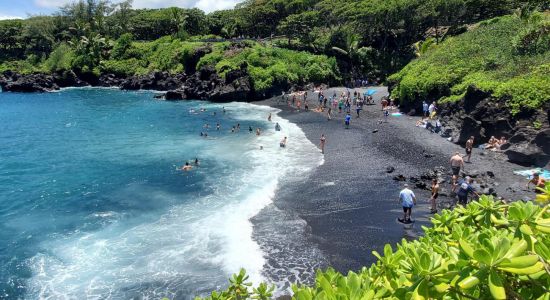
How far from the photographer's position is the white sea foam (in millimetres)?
13570

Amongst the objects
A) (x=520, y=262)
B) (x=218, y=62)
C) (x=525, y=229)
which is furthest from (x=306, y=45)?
(x=520, y=262)

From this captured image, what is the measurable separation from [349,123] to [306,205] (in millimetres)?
20080

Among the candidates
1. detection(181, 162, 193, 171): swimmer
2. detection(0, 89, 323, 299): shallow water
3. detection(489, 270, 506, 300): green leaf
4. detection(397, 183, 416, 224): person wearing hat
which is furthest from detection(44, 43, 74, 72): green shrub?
detection(489, 270, 506, 300): green leaf

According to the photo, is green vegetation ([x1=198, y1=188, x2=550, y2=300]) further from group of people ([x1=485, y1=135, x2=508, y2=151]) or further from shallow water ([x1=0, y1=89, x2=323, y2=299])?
group of people ([x1=485, y1=135, x2=508, y2=151])

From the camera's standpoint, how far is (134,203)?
21.0m

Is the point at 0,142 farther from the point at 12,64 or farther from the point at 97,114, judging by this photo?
the point at 12,64

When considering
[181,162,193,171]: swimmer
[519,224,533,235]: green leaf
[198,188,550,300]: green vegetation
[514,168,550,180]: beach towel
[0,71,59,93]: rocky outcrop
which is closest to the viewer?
[198,188,550,300]: green vegetation

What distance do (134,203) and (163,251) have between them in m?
6.32

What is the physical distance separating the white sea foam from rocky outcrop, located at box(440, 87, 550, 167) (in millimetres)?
14505

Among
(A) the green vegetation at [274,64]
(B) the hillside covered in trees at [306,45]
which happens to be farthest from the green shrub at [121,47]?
(A) the green vegetation at [274,64]

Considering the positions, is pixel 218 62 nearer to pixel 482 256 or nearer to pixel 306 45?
pixel 306 45

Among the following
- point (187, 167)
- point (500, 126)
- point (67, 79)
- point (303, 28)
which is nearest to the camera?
point (500, 126)

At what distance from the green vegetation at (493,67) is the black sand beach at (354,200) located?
4944 mm

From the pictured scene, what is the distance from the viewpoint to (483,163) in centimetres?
2317
